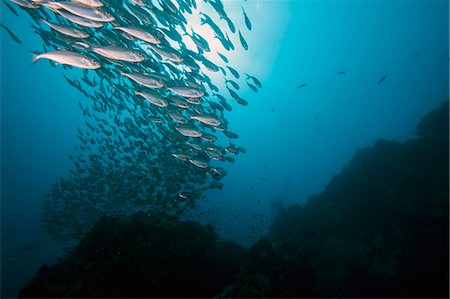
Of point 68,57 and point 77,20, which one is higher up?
point 77,20

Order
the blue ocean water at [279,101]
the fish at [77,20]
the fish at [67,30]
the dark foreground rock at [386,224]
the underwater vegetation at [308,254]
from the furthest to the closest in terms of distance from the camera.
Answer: the blue ocean water at [279,101]
the dark foreground rock at [386,224]
the underwater vegetation at [308,254]
the fish at [67,30]
the fish at [77,20]

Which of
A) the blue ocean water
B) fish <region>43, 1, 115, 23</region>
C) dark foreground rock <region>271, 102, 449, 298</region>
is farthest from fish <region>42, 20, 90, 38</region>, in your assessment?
the blue ocean water

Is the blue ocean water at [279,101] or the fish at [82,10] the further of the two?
the blue ocean water at [279,101]

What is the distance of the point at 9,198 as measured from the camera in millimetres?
45812

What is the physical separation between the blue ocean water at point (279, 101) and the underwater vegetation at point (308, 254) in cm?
745

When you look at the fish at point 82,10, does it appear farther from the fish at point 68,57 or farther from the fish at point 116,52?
the fish at point 68,57

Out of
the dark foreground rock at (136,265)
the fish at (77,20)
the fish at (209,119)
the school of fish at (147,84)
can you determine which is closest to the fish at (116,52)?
the school of fish at (147,84)

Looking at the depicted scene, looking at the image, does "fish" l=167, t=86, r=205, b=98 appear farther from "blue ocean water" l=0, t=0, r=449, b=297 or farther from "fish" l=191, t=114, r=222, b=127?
"blue ocean water" l=0, t=0, r=449, b=297

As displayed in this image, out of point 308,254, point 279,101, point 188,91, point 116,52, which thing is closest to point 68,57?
point 116,52

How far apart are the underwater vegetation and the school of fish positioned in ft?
6.41

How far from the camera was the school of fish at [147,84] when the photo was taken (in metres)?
4.03

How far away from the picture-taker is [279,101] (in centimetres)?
7881

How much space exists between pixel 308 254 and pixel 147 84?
7063 millimetres

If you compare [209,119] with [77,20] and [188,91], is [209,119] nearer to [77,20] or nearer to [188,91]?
[188,91]
